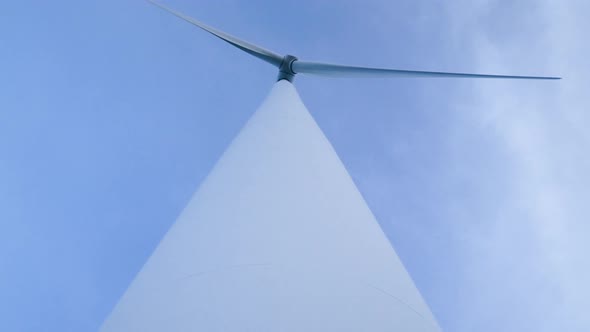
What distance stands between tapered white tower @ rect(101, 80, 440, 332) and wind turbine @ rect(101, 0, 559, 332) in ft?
0.04

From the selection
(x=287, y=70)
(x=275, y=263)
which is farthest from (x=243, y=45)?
(x=275, y=263)

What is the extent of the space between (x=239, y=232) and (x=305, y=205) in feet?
3.37

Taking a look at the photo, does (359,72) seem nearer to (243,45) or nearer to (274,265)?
(243,45)

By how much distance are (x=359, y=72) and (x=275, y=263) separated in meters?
8.75

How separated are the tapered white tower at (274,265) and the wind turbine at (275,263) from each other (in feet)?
0.04

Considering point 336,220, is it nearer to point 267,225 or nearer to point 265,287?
point 267,225

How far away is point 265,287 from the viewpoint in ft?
20.2

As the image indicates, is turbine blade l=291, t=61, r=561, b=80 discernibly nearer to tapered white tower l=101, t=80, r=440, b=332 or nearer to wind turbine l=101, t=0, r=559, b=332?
wind turbine l=101, t=0, r=559, b=332

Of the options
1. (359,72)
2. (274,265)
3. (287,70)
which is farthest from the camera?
(287,70)

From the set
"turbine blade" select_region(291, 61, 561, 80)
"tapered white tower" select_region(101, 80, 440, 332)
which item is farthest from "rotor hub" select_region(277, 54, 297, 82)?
"tapered white tower" select_region(101, 80, 440, 332)

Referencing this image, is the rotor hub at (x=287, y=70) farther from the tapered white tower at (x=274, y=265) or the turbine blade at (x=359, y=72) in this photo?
the tapered white tower at (x=274, y=265)

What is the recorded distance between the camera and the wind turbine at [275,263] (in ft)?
19.6

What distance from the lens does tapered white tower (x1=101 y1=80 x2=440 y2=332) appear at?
5953 millimetres

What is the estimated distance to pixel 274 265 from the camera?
640 centimetres
